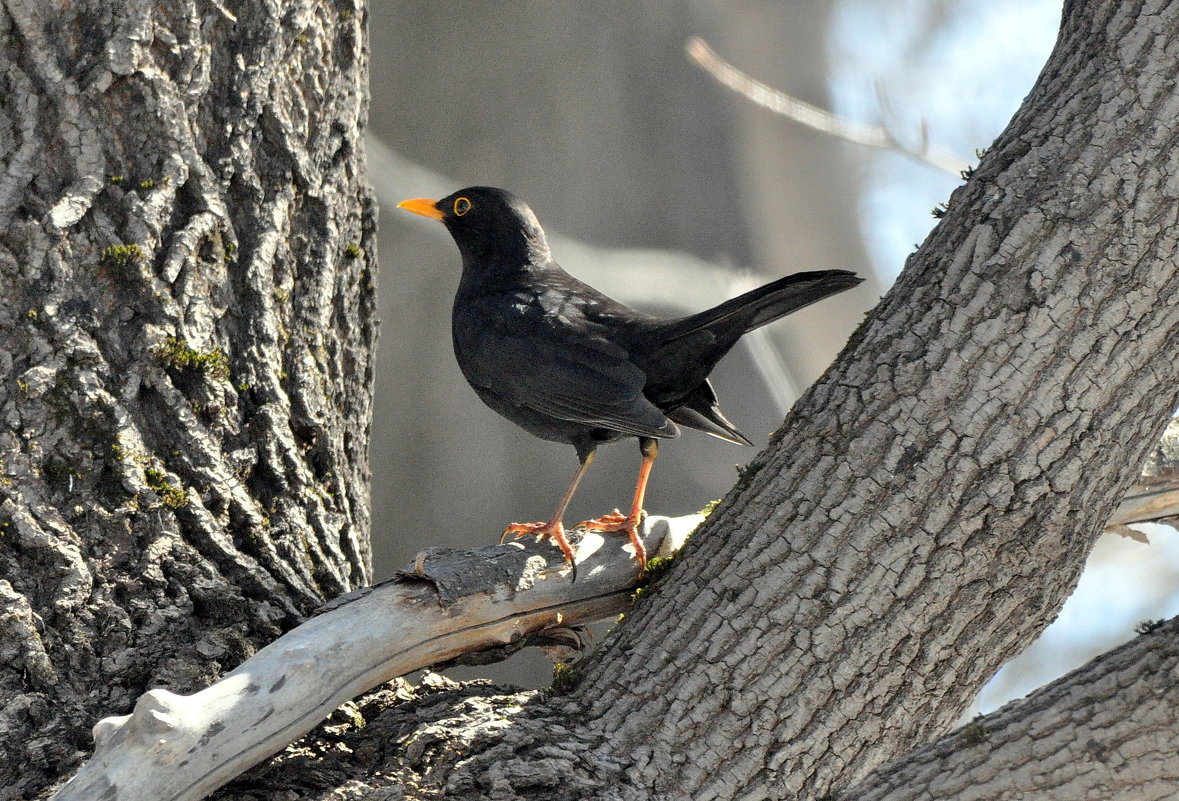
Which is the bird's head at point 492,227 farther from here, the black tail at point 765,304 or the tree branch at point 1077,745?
the tree branch at point 1077,745

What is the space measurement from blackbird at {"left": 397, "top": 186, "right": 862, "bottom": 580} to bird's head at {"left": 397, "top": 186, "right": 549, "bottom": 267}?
0.01 meters

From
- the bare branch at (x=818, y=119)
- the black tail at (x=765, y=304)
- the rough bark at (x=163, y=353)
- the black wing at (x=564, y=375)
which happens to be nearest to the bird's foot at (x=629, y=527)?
the black wing at (x=564, y=375)

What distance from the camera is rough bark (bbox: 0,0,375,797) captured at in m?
2.17

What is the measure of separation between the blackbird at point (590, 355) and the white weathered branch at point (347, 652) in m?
0.11

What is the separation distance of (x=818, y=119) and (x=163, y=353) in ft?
16.0

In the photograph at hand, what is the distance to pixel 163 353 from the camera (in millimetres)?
2412

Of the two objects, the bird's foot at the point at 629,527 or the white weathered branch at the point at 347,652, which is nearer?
the white weathered branch at the point at 347,652

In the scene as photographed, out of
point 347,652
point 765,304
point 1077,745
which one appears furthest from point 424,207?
point 1077,745

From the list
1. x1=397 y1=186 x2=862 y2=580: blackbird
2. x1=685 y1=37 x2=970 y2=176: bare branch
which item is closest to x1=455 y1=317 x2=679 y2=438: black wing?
x1=397 y1=186 x2=862 y2=580: blackbird

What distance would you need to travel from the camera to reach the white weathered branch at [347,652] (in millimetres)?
1846

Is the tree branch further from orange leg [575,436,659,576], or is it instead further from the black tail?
the black tail

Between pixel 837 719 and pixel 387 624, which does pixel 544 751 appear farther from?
pixel 837 719

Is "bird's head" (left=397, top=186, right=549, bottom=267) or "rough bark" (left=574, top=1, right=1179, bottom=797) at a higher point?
"bird's head" (left=397, top=186, right=549, bottom=267)

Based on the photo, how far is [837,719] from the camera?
82.7 inches
